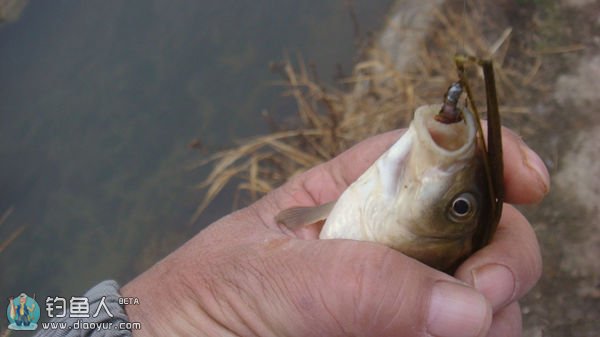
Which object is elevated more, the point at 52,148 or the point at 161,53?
the point at 161,53

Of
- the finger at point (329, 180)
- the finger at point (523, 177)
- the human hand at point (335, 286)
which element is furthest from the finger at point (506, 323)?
the finger at point (329, 180)

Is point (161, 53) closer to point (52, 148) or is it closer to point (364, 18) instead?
point (52, 148)

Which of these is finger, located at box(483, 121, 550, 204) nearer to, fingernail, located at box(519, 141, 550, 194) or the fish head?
fingernail, located at box(519, 141, 550, 194)

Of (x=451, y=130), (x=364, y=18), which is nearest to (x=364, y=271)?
(x=451, y=130)

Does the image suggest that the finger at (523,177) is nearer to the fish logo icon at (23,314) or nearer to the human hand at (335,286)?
the human hand at (335,286)

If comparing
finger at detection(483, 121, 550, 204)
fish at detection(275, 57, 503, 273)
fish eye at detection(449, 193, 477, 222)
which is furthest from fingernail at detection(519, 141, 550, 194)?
fish eye at detection(449, 193, 477, 222)

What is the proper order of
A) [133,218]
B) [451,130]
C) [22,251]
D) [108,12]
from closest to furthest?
[451,130]
[22,251]
[133,218]
[108,12]

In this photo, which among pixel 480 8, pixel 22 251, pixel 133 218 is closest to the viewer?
pixel 22 251
